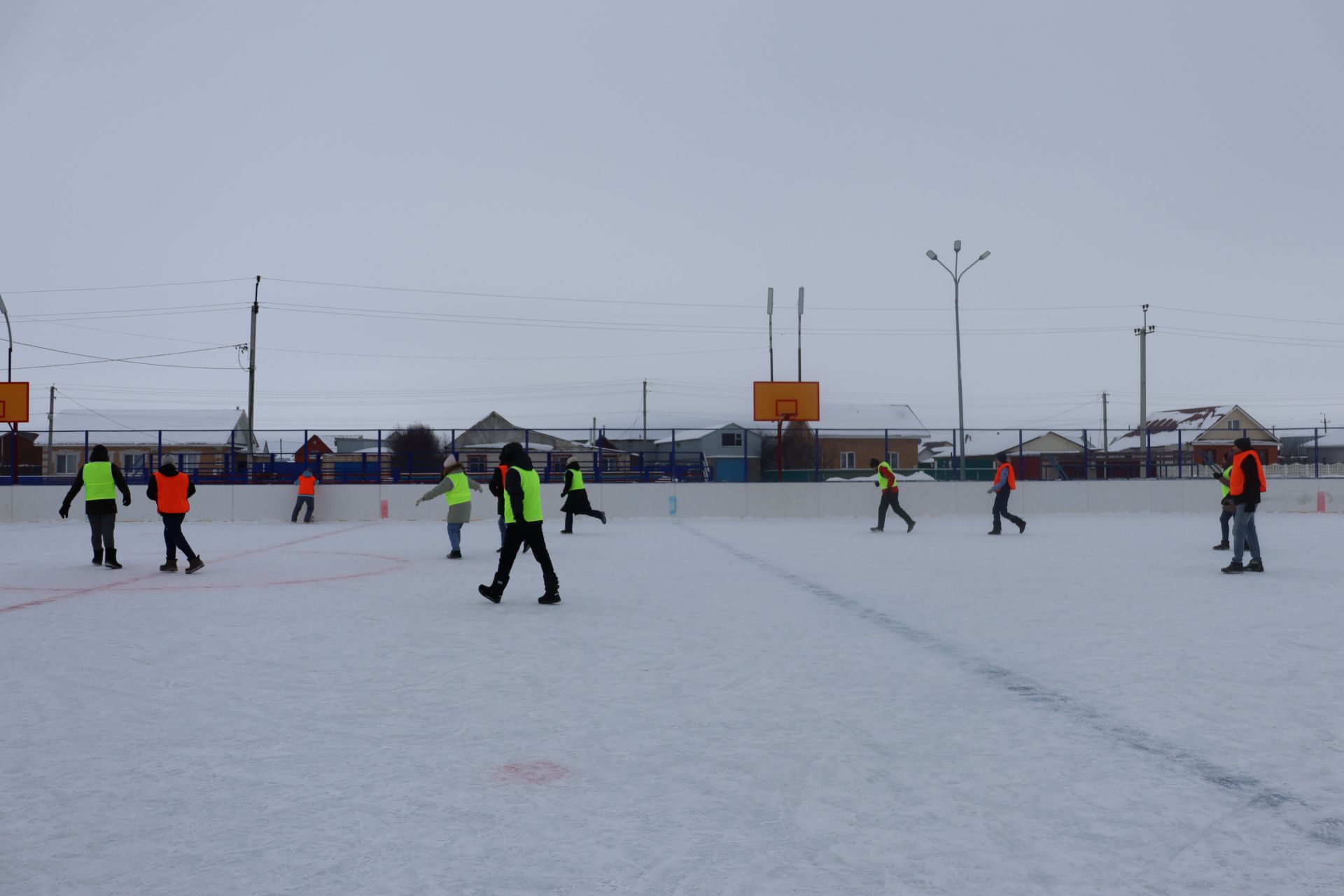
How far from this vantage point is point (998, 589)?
10.4m

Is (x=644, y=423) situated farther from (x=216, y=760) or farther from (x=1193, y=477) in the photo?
(x=216, y=760)

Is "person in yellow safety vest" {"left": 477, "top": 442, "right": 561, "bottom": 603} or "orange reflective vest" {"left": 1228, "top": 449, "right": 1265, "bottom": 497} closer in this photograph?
"person in yellow safety vest" {"left": 477, "top": 442, "right": 561, "bottom": 603}

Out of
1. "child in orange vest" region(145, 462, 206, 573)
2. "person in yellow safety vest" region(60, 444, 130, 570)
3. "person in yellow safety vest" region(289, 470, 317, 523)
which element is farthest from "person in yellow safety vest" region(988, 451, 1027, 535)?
"person in yellow safety vest" region(289, 470, 317, 523)

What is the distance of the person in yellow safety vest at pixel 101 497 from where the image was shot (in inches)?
480

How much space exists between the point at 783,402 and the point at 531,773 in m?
26.0

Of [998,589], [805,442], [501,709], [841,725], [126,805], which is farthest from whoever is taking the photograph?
[805,442]

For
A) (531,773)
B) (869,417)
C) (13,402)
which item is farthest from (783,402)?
(869,417)

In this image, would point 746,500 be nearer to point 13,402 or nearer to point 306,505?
point 306,505

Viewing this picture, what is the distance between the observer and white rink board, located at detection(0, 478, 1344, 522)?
83.1 feet

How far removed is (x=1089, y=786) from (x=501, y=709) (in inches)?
116

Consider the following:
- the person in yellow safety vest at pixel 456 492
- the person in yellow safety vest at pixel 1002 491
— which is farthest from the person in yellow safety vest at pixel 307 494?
the person in yellow safety vest at pixel 1002 491

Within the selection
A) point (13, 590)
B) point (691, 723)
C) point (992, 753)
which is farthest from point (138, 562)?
point (992, 753)

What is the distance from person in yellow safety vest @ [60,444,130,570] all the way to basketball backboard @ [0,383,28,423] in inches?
783

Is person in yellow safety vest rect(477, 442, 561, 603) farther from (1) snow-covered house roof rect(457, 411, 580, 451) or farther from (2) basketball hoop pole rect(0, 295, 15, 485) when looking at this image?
(2) basketball hoop pole rect(0, 295, 15, 485)
